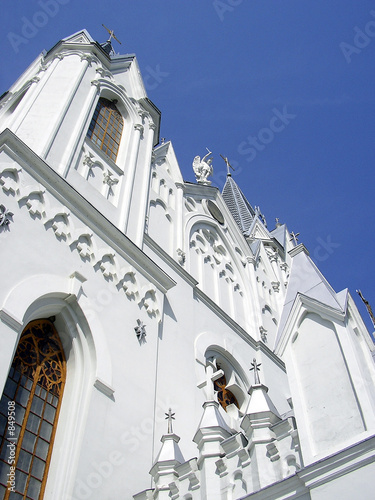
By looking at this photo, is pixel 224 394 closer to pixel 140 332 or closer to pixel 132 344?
pixel 140 332

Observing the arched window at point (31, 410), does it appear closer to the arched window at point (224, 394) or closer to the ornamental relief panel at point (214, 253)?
the arched window at point (224, 394)

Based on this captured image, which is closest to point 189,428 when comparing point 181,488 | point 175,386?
point 175,386

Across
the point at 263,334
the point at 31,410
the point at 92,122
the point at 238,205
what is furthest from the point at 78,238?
the point at 238,205

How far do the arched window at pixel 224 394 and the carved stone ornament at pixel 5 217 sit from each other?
21.5 ft

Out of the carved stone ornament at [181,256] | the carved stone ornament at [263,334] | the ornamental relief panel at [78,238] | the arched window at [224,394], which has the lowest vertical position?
the arched window at [224,394]

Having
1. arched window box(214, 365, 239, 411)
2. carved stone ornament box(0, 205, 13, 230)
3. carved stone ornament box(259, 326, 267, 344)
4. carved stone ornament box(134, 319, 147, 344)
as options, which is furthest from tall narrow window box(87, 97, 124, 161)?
carved stone ornament box(259, 326, 267, 344)

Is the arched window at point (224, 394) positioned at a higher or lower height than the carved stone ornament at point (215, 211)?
lower

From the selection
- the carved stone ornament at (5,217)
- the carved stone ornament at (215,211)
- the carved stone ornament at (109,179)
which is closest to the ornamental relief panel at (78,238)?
the carved stone ornament at (5,217)

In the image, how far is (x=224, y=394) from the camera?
45.5 ft

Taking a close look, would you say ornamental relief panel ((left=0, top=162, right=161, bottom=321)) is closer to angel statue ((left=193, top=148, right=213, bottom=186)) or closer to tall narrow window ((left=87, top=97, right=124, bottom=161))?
tall narrow window ((left=87, top=97, right=124, bottom=161))

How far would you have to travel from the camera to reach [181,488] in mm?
8336

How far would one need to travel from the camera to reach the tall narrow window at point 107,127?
50.2 feet

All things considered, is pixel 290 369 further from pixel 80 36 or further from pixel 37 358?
pixel 80 36

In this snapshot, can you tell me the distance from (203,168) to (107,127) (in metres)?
6.63
